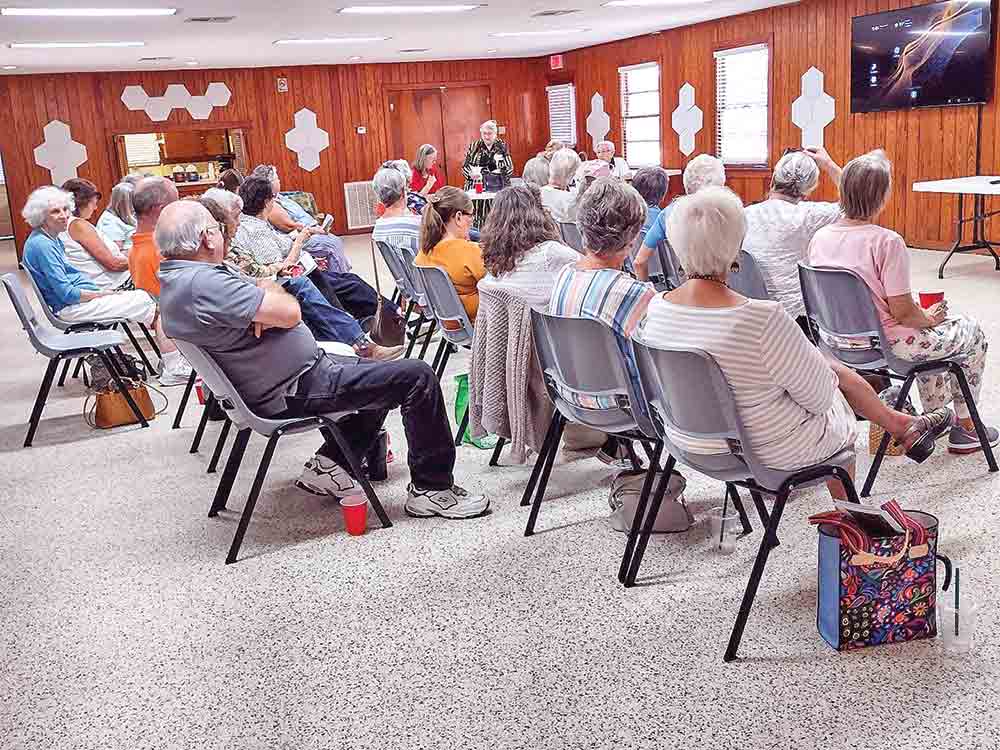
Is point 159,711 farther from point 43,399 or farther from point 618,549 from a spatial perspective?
point 43,399

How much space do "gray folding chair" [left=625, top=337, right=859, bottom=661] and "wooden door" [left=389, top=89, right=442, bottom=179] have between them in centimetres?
1262

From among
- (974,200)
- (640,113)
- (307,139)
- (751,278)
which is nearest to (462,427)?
(751,278)

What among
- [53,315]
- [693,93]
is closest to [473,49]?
[693,93]

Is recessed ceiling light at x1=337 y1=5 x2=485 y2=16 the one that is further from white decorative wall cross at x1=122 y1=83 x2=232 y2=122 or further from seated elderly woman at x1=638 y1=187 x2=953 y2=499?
seated elderly woman at x1=638 y1=187 x2=953 y2=499

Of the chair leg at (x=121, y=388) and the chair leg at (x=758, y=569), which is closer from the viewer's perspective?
the chair leg at (x=758, y=569)

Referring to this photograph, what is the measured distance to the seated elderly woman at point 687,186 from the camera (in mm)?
4762

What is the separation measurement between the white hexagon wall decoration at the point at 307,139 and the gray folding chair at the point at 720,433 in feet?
40.6

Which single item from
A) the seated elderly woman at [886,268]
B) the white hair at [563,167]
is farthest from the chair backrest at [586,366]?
the white hair at [563,167]

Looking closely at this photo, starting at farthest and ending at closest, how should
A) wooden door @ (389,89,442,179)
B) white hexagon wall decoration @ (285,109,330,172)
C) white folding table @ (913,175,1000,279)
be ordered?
1. wooden door @ (389,89,442,179)
2. white hexagon wall decoration @ (285,109,330,172)
3. white folding table @ (913,175,1000,279)

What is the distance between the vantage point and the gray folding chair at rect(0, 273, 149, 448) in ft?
14.8

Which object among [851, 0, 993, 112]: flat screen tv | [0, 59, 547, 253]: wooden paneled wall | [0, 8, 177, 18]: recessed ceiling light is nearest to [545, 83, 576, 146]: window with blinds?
[0, 59, 547, 253]: wooden paneled wall

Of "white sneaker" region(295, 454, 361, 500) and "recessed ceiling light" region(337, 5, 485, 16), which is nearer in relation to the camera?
"white sneaker" region(295, 454, 361, 500)

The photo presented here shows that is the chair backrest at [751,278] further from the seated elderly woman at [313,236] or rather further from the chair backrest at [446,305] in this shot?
the seated elderly woman at [313,236]

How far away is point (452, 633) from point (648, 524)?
613 millimetres
